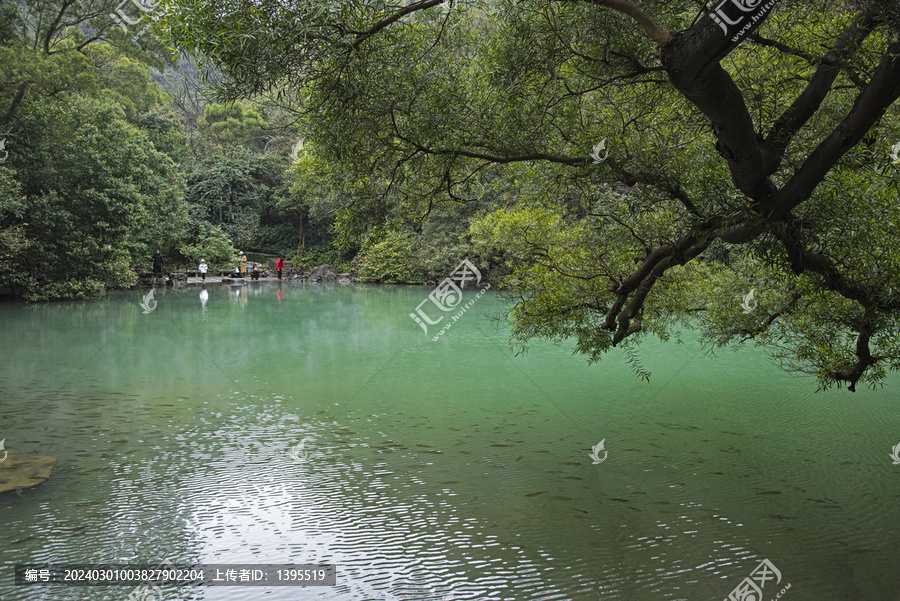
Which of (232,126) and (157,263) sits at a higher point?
(232,126)

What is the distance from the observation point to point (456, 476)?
5.46m

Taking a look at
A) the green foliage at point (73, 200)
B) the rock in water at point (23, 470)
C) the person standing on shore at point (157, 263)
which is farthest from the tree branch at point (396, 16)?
the person standing on shore at point (157, 263)

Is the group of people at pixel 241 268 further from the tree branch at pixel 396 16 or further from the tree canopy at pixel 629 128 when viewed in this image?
the tree branch at pixel 396 16

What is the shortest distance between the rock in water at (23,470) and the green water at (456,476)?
120mm

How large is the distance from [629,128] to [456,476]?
11.6 ft

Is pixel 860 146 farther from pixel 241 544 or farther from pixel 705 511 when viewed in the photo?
pixel 241 544

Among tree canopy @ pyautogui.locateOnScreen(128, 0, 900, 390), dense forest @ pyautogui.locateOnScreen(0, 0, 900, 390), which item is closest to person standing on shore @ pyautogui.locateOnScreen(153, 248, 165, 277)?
dense forest @ pyautogui.locateOnScreen(0, 0, 900, 390)

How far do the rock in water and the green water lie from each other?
0.12 m

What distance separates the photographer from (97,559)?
12.7 ft

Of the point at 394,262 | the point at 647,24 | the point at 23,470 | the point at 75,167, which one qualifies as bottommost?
the point at 23,470

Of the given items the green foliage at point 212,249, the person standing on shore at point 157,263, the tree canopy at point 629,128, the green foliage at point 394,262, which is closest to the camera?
the tree canopy at point 629,128

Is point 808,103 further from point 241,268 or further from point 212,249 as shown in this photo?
point 241,268

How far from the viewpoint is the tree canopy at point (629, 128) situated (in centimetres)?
348

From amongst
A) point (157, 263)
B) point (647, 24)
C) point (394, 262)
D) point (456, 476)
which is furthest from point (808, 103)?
point (394, 262)
